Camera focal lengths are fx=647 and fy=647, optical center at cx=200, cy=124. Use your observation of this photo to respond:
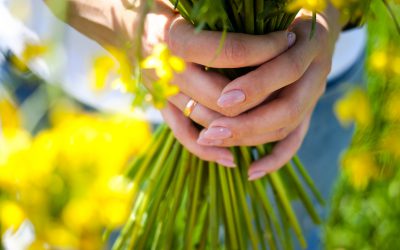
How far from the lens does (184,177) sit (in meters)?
0.74

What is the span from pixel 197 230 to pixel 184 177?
0.24 ft

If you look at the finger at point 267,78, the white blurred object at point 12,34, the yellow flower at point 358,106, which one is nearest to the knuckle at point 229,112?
the finger at point 267,78

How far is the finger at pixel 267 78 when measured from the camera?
0.64 m

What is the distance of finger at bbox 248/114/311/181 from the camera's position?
2.38 ft

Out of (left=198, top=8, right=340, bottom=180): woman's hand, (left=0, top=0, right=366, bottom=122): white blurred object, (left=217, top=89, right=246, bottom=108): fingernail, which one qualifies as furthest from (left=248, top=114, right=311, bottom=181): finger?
(left=0, top=0, right=366, bottom=122): white blurred object

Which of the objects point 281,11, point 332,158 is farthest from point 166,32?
point 332,158

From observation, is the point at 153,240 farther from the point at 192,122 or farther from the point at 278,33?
the point at 278,33

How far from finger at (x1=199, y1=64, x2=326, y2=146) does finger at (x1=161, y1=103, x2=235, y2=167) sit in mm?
12

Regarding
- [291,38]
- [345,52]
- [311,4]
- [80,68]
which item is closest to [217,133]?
[291,38]

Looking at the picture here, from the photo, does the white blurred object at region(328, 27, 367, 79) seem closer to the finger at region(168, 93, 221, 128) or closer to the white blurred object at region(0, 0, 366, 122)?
the white blurred object at region(0, 0, 366, 122)

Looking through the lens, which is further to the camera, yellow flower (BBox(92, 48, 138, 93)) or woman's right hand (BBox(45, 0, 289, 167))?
woman's right hand (BBox(45, 0, 289, 167))

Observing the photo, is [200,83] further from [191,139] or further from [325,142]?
[325,142]

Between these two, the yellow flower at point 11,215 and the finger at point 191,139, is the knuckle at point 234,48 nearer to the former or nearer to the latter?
the finger at point 191,139

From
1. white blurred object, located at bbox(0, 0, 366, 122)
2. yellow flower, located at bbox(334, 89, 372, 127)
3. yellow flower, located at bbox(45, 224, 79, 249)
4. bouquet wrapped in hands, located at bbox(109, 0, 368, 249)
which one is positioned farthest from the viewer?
white blurred object, located at bbox(0, 0, 366, 122)
